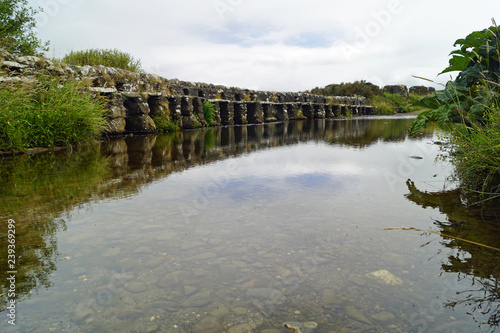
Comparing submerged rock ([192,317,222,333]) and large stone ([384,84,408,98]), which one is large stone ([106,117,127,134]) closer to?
submerged rock ([192,317,222,333])

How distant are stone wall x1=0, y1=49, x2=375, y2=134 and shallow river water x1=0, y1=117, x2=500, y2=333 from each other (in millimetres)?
5516

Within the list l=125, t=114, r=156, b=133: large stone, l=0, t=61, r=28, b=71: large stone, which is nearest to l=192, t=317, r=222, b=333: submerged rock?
l=0, t=61, r=28, b=71: large stone

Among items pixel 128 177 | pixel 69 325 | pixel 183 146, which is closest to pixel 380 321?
pixel 69 325

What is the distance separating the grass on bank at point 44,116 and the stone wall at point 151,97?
58 cm

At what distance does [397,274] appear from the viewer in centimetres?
180

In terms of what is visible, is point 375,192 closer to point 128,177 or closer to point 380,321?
point 380,321

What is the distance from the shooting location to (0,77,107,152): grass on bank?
19.6 ft

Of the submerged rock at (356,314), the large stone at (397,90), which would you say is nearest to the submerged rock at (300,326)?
the submerged rock at (356,314)

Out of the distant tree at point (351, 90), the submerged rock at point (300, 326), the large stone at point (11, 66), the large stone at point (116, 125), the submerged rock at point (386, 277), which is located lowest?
the submerged rock at point (300, 326)

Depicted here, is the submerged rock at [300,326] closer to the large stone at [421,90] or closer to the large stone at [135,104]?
the large stone at [135,104]

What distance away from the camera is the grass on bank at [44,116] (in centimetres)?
596

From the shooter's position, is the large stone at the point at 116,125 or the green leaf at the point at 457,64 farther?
the large stone at the point at 116,125

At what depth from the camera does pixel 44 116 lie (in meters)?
6.78

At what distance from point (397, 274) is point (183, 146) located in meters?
6.61
